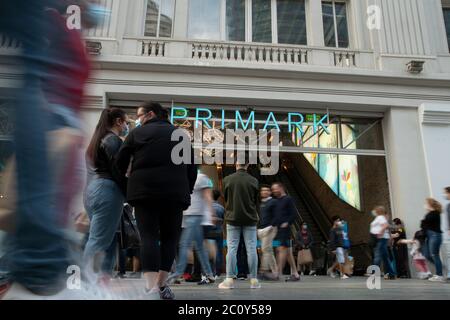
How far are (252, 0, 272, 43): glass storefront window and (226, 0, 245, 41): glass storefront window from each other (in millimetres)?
337

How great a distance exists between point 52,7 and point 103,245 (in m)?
2.25

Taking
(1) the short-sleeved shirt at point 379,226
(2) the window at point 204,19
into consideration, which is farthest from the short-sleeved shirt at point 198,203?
(2) the window at point 204,19

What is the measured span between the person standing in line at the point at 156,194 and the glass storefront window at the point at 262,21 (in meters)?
9.07

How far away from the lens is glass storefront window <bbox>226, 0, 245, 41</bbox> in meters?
11.5

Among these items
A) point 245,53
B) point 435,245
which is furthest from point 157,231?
point 245,53

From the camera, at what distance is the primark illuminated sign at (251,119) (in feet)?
35.2

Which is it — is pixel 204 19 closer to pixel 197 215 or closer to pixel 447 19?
pixel 447 19

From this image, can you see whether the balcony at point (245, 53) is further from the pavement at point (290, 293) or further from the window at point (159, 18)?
the pavement at point (290, 293)

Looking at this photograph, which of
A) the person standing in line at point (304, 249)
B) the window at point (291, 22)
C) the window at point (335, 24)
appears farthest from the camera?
the window at point (335, 24)

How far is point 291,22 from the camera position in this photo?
1179 centimetres

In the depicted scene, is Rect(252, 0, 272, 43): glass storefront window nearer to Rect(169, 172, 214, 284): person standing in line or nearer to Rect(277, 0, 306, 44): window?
Rect(277, 0, 306, 44): window

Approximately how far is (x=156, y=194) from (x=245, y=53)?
28.7 feet

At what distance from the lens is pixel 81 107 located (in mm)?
1759

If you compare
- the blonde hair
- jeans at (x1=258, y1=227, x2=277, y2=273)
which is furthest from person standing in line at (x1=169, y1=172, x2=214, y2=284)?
the blonde hair
